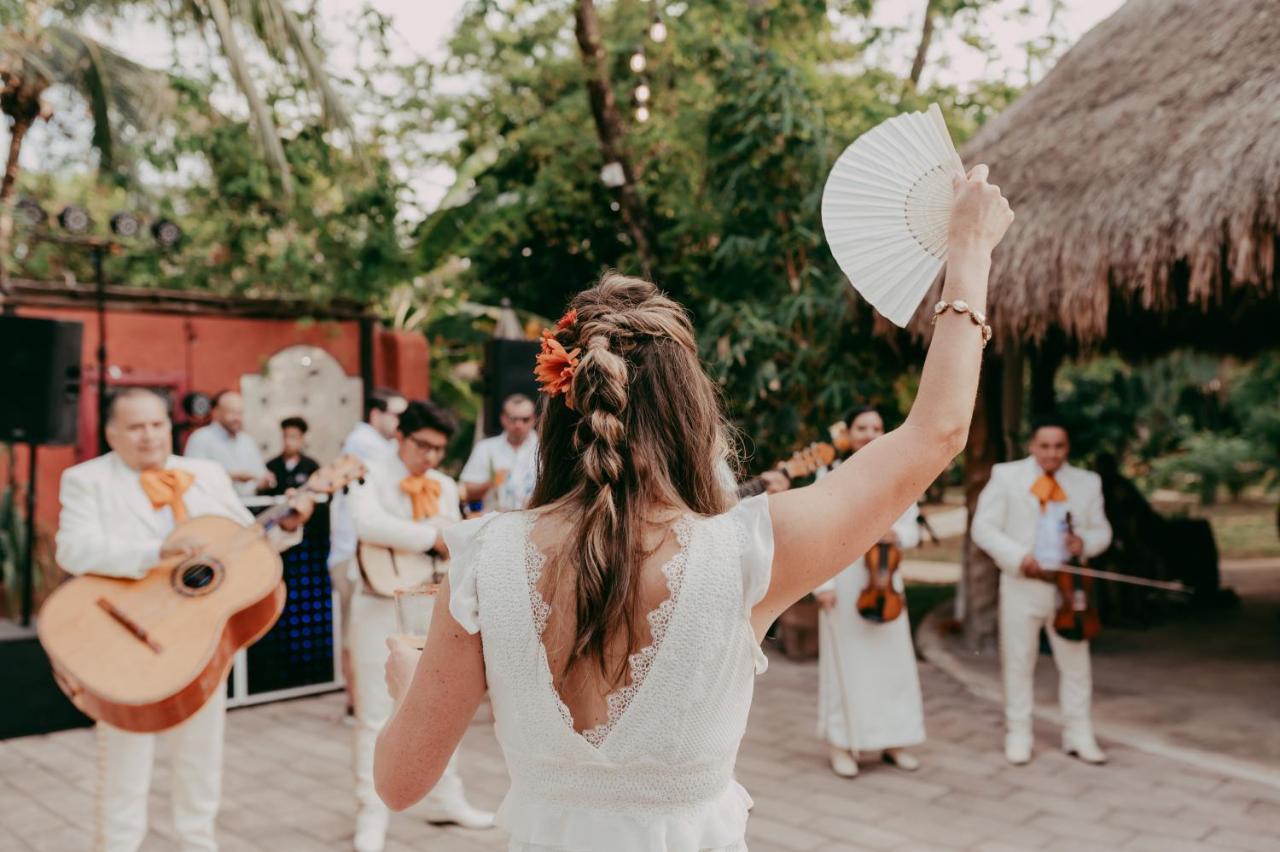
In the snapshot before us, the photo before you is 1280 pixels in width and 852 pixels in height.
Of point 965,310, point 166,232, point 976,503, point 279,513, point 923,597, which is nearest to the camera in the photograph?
point 965,310

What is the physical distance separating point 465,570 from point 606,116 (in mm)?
7910

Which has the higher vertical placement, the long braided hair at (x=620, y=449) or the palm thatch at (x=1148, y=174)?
the palm thatch at (x=1148, y=174)

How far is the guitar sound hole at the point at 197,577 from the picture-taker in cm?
381

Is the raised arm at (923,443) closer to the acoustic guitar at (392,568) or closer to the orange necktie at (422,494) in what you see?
the acoustic guitar at (392,568)

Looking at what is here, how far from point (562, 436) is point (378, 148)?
12.2 metres

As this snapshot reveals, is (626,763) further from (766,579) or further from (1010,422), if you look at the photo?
(1010,422)

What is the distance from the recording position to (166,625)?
12.1ft

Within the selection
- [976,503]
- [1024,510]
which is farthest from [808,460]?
[976,503]

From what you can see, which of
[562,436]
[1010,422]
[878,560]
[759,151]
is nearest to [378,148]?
[759,151]

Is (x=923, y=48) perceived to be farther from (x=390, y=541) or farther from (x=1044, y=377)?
(x=390, y=541)

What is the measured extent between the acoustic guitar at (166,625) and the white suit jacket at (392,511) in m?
0.40

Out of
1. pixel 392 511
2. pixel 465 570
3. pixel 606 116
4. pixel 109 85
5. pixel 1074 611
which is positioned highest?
pixel 109 85

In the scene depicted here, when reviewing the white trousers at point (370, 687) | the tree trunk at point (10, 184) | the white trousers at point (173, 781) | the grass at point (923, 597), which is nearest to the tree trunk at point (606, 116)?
the grass at point (923, 597)

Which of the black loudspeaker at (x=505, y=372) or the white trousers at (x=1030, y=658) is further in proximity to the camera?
the black loudspeaker at (x=505, y=372)
